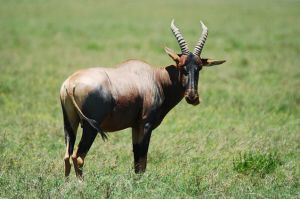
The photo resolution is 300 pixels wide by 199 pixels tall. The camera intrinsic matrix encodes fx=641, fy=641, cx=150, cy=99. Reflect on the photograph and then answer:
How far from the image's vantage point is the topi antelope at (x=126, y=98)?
856 centimetres

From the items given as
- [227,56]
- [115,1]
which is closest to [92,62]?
[227,56]

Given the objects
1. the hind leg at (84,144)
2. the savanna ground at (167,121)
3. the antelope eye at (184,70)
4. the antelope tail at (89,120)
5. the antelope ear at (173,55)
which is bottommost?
the savanna ground at (167,121)

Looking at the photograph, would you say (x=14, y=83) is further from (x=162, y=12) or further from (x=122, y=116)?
(x=162, y=12)

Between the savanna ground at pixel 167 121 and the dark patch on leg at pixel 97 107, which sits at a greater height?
the dark patch on leg at pixel 97 107

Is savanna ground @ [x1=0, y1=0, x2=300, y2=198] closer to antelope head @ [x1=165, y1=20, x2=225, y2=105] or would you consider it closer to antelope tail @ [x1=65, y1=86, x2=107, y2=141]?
antelope tail @ [x1=65, y1=86, x2=107, y2=141]

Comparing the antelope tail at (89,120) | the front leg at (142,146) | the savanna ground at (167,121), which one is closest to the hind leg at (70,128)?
the antelope tail at (89,120)

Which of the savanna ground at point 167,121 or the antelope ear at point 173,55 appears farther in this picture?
the antelope ear at point 173,55

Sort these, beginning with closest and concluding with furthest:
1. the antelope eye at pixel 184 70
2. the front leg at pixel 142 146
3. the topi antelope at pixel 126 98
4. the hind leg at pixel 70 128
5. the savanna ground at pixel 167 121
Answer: the savanna ground at pixel 167 121
the topi antelope at pixel 126 98
the hind leg at pixel 70 128
the front leg at pixel 142 146
the antelope eye at pixel 184 70

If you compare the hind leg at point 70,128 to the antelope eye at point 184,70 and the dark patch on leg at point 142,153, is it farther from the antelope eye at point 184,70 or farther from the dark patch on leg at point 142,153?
the antelope eye at point 184,70

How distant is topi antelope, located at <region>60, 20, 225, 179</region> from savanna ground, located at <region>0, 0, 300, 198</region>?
1.65 feet

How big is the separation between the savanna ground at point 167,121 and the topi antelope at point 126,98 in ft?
1.65

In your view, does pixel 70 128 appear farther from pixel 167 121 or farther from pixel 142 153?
pixel 167 121

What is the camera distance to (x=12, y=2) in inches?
1853

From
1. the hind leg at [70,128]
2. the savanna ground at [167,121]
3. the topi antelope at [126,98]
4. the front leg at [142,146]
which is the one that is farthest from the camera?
the front leg at [142,146]
